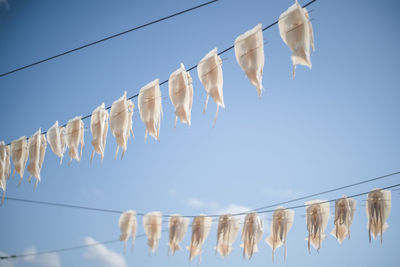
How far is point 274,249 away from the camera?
4.58 m

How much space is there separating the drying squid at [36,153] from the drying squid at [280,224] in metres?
3.02

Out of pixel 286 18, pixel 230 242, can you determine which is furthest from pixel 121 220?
pixel 286 18

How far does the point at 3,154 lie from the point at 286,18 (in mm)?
3210

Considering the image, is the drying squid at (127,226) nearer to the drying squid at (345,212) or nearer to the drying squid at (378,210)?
the drying squid at (345,212)

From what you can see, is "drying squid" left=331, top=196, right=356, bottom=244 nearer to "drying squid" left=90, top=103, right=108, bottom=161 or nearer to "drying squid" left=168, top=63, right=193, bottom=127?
"drying squid" left=168, top=63, right=193, bottom=127

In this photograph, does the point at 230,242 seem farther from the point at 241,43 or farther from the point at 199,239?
the point at 241,43

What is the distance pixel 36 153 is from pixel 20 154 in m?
0.25

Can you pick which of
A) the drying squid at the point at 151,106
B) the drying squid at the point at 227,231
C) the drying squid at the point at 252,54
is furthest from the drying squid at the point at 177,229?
the drying squid at the point at 252,54

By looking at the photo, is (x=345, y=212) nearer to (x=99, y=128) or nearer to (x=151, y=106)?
(x=151, y=106)

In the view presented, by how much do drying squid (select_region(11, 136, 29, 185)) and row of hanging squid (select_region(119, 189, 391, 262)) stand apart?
→ 1.77 m

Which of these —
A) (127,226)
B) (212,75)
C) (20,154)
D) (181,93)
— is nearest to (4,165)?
(20,154)

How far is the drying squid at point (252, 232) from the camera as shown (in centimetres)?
454

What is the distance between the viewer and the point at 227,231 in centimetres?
475

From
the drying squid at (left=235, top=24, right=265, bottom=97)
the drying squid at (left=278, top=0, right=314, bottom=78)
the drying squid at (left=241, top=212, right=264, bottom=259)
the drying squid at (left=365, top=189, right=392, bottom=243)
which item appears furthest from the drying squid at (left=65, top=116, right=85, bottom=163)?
the drying squid at (left=365, top=189, right=392, bottom=243)
